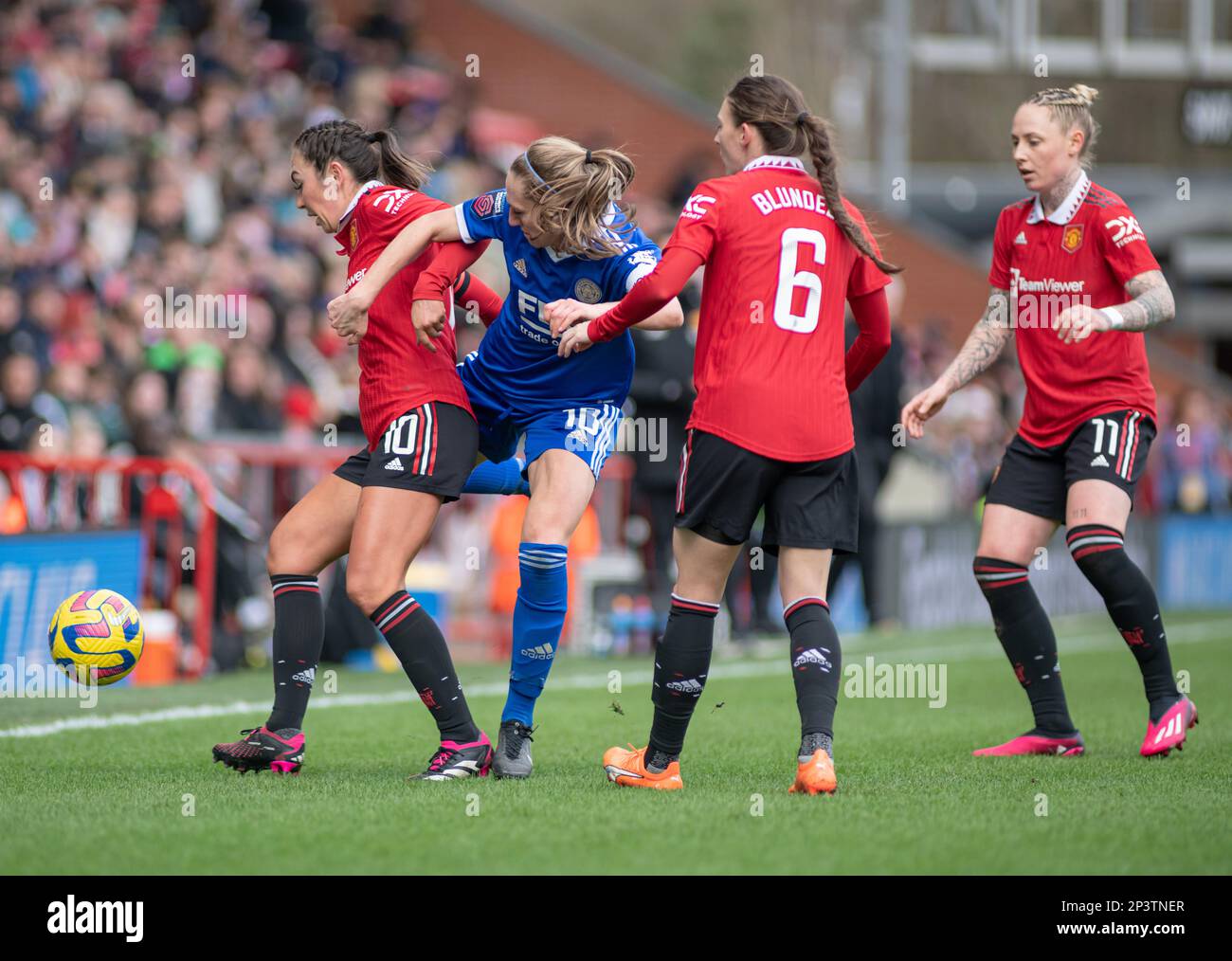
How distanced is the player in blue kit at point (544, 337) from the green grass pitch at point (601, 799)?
622mm

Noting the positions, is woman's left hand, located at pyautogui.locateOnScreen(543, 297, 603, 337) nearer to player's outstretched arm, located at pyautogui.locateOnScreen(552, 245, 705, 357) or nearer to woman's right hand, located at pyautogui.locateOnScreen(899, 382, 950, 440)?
player's outstretched arm, located at pyautogui.locateOnScreen(552, 245, 705, 357)

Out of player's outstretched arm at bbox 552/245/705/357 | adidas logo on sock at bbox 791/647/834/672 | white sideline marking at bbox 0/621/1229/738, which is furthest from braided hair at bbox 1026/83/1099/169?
white sideline marking at bbox 0/621/1229/738

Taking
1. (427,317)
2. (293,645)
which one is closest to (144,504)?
(293,645)

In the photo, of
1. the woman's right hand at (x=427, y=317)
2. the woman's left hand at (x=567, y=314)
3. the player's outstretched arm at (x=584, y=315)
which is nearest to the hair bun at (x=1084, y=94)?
the player's outstretched arm at (x=584, y=315)

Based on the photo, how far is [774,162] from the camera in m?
5.58

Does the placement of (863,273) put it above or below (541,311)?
above

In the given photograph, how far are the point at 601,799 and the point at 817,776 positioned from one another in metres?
0.69

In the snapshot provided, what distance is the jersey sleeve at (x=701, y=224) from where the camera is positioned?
17.7ft

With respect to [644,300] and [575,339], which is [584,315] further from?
[644,300]

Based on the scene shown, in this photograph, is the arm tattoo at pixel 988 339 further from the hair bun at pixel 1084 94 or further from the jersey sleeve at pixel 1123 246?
Result: the hair bun at pixel 1084 94

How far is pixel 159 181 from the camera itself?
15.1m

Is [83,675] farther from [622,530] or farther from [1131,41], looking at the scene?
[1131,41]

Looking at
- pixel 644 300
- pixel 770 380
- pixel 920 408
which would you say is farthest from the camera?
pixel 920 408
